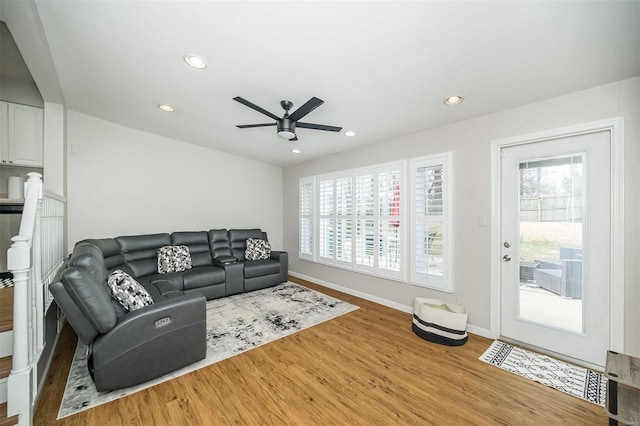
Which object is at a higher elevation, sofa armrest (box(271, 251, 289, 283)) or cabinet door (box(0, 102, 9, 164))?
cabinet door (box(0, 102, 9, 164))

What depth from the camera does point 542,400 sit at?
6.07 feet

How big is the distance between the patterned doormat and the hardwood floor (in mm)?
96

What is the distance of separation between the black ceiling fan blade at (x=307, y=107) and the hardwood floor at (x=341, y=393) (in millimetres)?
2407

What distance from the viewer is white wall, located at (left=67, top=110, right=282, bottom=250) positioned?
11.9ft

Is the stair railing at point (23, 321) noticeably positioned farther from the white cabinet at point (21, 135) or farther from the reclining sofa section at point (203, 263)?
the white cabinet at point (21, 135)

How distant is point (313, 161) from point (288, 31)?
3358mm

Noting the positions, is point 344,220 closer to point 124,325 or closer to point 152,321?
point 152,321

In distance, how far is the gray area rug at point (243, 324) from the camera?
1.87m

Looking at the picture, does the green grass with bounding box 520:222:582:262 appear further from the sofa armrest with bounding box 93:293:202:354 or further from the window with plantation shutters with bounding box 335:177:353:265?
the sofa armrest with bounding box 93:293:202:354

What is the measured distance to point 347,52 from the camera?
6.21 feet

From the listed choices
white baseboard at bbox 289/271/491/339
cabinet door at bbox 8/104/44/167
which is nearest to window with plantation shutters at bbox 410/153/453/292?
white baseboard at bbox 289/271/491/339

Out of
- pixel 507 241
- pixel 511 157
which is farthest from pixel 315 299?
pixel 511 157

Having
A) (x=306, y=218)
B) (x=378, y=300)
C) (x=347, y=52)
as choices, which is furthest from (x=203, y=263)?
(x=347, y=52)

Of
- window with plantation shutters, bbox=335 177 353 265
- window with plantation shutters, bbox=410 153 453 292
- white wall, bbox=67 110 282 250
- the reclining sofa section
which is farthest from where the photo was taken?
window with plantation shutters, bbox=335 177 353 265
